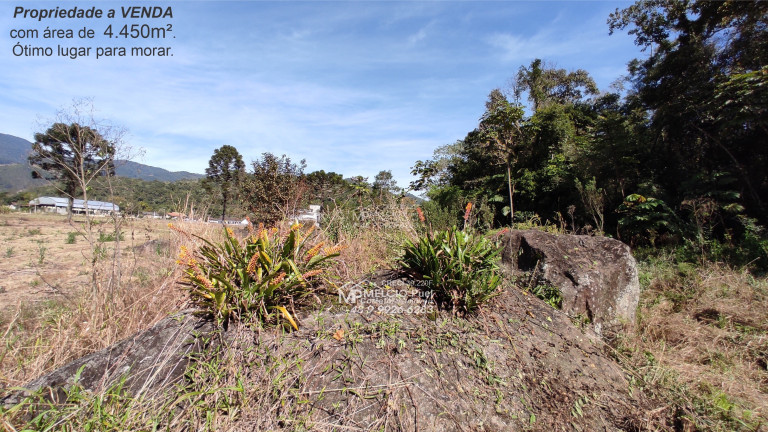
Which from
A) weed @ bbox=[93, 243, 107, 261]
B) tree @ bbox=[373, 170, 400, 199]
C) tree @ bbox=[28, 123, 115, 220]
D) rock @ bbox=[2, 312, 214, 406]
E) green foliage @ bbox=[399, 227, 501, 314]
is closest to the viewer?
rock @ bbox=[2, 312, 214, 406]

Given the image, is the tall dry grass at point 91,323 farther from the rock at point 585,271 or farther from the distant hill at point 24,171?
the rock at point 585,271

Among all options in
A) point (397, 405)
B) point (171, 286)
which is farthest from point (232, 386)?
point (171, 286)

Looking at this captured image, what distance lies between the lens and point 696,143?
10.0m

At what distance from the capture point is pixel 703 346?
3279 millimetres

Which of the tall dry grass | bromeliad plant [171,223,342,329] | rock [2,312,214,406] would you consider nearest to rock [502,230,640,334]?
bromeliad plant [171,223,342,329]

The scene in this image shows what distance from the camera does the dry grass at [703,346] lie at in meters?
2.17

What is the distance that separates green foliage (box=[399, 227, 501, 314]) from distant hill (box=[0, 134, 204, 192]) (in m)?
3.43

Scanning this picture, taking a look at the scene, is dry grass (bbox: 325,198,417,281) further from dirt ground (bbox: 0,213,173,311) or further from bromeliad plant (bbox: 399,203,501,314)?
dirt ground (bbox: 0,213,173,311)

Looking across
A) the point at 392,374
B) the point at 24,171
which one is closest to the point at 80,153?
the point at 392,374

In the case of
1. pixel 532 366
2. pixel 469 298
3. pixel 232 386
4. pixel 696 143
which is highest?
pixel 696 143

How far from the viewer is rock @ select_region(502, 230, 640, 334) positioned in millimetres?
3256

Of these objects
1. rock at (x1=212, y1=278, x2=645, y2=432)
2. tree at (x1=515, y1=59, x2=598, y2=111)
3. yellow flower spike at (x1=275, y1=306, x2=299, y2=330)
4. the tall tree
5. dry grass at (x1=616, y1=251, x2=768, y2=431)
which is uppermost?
tree at (x1=515, y1=59, x2=598, y2=111)

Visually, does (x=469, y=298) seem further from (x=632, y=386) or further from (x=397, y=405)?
(x=632, y=386)

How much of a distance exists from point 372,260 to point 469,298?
133 centimetres
